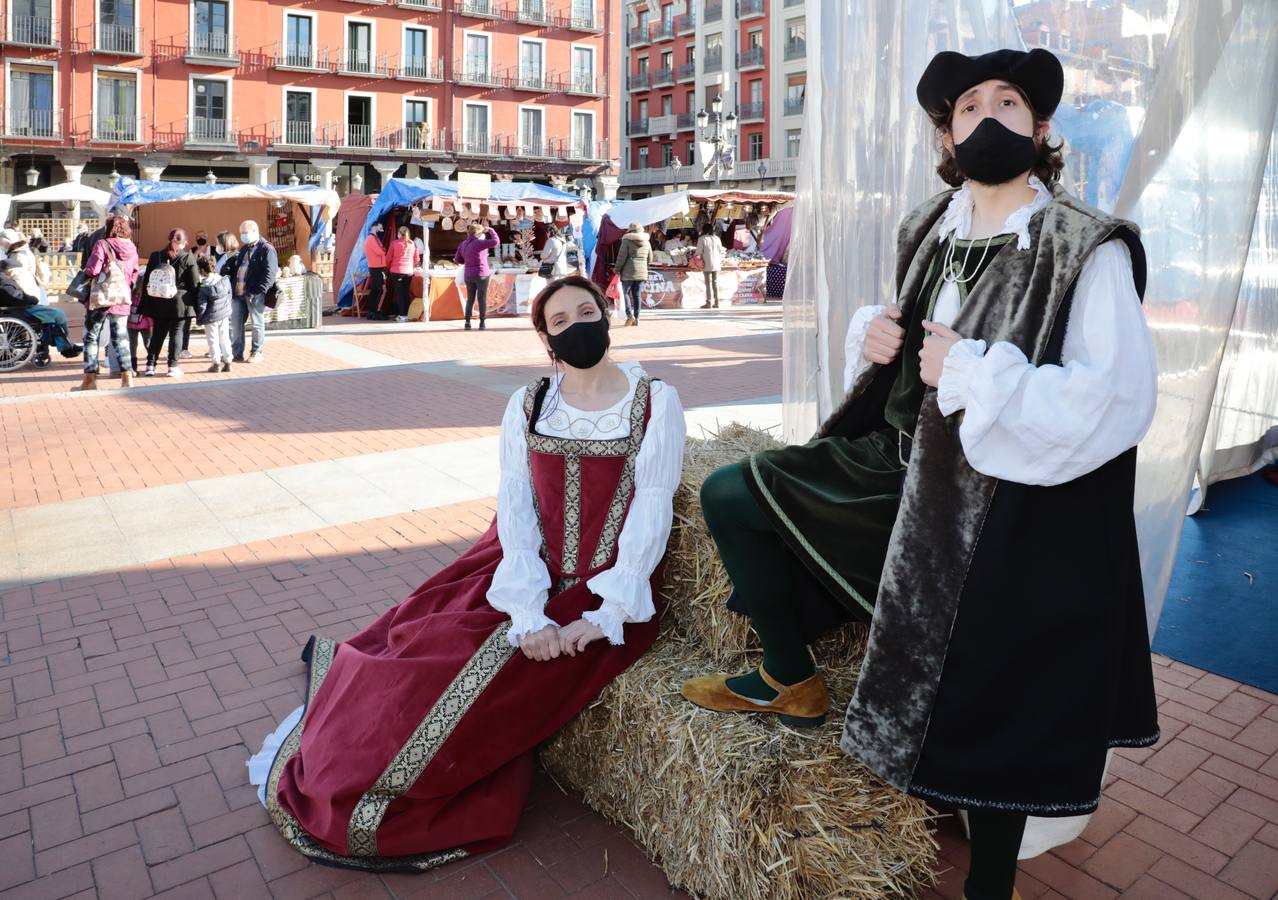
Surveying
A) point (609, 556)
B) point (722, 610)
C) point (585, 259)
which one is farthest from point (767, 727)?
point (585, 259)

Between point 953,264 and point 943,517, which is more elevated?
point 953,264

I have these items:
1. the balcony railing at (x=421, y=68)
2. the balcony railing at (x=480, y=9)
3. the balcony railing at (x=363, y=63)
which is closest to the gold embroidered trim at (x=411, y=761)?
the balcony railing at (x=363, y=63)

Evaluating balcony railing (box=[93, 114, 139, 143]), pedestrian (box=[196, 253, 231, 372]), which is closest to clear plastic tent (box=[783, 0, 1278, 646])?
pedestrian (box=[196, 253, 231, 372])

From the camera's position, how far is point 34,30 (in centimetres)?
3416

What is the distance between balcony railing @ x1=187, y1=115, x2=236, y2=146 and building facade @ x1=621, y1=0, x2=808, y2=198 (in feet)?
63.4

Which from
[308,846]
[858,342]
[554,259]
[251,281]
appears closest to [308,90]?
[554,259]

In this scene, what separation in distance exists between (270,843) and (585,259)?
59.3ft

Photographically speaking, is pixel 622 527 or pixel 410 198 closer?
pixel 622 527

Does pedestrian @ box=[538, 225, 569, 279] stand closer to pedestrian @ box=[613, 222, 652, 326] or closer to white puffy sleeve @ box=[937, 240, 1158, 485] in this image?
pedestrian @ box=[613, 222, 652, 326]

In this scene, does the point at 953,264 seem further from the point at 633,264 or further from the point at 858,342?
the point at 633,264

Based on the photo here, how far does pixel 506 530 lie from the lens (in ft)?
9.07

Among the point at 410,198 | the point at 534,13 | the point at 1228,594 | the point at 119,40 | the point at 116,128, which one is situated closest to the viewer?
the point at 1228,594

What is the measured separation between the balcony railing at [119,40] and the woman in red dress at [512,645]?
127 feet

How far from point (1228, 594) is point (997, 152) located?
3.22 meters
